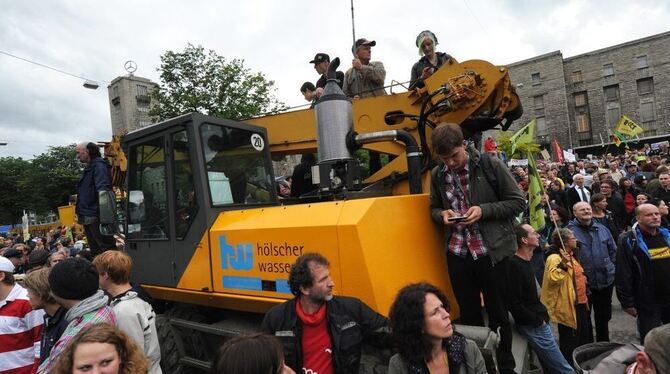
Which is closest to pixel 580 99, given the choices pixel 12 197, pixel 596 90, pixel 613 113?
pixel 596 90

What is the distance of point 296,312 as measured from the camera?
2.56 metres

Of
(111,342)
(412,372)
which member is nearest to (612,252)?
(412,372)

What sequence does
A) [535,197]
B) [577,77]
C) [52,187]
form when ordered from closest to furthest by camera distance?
[535,197] < [577,77] < [52,187]

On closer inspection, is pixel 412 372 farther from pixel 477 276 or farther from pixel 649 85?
pixel 649 85

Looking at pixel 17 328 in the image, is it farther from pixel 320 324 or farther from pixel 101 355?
pixel 320 324

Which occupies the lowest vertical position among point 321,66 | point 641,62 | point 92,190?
point 92,190

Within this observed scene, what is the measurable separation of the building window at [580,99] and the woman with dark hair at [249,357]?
50055 millimetres

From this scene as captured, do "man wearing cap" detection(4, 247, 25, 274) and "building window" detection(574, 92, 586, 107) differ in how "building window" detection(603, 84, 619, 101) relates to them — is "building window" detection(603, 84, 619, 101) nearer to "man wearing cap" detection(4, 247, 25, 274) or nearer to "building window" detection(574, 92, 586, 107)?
"building window" detection(574, 92, 586, 107)

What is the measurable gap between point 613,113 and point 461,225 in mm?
48266

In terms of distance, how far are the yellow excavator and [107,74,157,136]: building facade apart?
4486 cm

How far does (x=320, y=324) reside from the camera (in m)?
2.54

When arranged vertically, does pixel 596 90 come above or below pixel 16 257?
above

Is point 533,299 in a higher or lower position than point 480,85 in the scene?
lower

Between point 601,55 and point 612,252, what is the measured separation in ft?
153
